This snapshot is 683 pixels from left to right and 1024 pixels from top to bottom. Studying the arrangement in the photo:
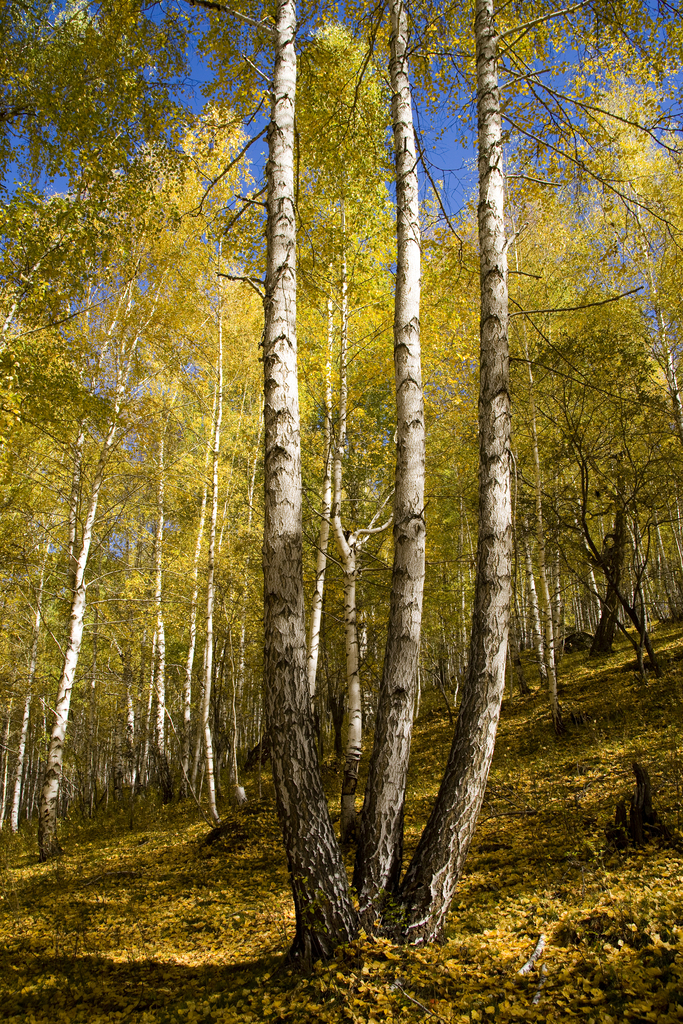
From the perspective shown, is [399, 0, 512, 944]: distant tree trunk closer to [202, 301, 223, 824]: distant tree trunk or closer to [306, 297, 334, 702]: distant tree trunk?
[306, 297, 334, 702]: distant tree trunk

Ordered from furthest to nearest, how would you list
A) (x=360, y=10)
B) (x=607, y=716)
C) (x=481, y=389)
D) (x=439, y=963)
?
(x=607, y=716), (x=360, y=10), (x=481, y=389), (x=439, y=963)

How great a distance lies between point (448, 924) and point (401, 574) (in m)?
2.25

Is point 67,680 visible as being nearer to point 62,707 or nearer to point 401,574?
point 62,707

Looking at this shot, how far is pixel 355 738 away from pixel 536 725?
172 inches

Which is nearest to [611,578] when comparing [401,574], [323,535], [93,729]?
[323,535]

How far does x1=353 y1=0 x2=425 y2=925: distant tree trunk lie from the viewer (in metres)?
2.64

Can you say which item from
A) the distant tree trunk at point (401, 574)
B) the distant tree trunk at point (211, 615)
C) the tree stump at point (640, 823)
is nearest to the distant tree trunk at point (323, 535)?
the distant tree trunk at point (211, 615)

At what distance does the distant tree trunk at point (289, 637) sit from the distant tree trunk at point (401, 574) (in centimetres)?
24

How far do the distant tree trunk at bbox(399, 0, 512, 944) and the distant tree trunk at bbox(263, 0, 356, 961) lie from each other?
17.1 inches

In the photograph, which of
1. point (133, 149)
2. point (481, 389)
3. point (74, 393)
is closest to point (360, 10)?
point (133, 149)

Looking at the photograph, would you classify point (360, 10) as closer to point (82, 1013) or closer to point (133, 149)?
point (133, 149)

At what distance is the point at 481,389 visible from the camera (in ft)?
10.1

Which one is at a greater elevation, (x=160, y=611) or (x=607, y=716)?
(x=160, y=611)

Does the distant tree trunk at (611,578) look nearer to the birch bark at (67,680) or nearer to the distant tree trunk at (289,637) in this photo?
the distant tree trunk at (289,637)
